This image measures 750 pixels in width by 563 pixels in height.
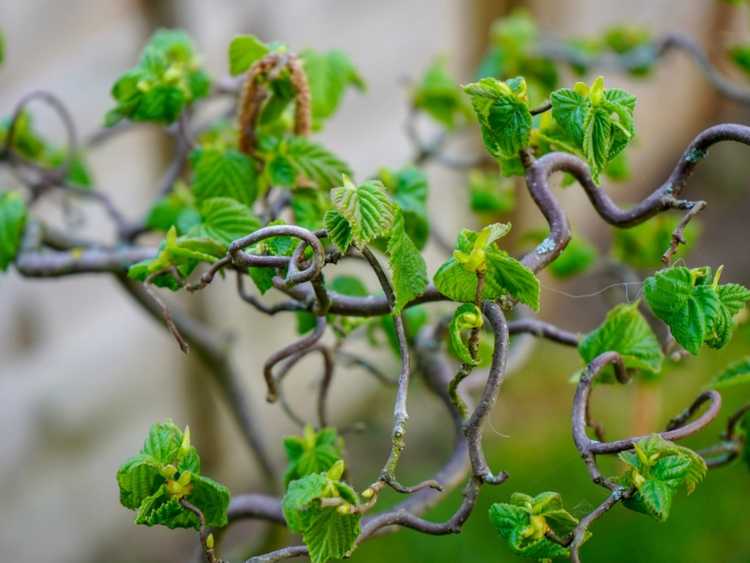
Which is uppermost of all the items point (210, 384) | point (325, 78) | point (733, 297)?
point (325, 78)

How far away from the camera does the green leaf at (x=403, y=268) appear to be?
60 cm

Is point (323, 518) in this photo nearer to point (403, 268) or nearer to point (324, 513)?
point (324, 513)

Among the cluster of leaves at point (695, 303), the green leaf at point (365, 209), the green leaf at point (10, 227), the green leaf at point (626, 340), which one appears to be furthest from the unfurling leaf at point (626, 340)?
the green leaf at point (10, 227)

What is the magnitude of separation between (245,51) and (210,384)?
4.46ft

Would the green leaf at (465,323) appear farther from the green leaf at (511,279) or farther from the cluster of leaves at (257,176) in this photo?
the cluster of leaves at (257,176)

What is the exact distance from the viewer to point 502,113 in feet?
2.05

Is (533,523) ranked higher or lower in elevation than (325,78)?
lower

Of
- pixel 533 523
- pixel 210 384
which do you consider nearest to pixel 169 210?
pixel 533 523

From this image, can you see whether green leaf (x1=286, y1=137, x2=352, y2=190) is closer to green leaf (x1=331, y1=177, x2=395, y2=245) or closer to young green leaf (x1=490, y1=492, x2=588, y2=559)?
green leaf (x1=331, y1=177, x2=395, y2=245)

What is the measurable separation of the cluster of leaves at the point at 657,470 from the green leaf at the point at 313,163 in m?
0.33

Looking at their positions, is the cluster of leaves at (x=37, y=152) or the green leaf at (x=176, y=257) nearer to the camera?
the green leaf at (x=176, y=257)

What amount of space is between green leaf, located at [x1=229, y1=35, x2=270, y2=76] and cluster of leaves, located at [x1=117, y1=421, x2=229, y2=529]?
0.33m

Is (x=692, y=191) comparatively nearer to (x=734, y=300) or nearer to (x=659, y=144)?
(x=659, y=144)

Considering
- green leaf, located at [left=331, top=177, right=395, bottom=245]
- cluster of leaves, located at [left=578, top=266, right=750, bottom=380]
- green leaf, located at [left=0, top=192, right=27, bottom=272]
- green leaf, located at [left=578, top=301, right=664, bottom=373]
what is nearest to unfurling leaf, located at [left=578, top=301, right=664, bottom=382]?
green leaf, located at [left=578, top=301, right=664, bottom=373]
